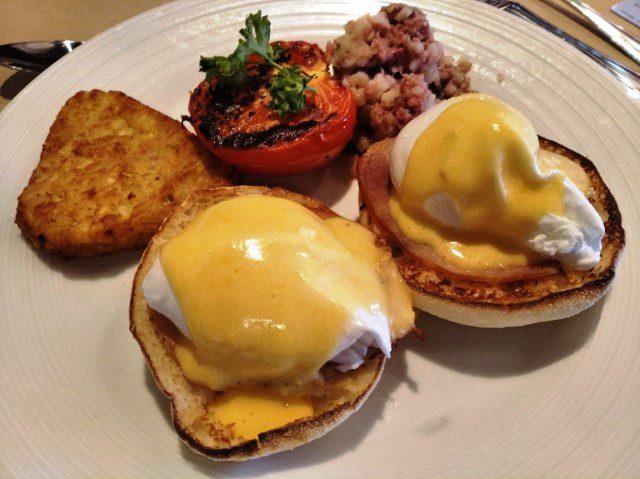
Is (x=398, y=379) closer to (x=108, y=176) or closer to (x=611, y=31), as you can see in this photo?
(x=108, y=176)

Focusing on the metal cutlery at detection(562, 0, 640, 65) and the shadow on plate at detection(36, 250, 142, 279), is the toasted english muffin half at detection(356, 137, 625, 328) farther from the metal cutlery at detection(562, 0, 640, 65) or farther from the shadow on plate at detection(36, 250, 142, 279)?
the metal cutlery at detection(562, 0, 640, 65)

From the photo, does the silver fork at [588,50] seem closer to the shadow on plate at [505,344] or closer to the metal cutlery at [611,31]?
the metal cutlery at [611,31]

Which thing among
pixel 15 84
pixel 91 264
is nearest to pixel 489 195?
pixel 91 264

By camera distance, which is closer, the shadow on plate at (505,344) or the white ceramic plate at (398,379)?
the white ceramic plate at (398,379)

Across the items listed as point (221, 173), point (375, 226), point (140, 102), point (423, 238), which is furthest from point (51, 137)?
point (423, 238)

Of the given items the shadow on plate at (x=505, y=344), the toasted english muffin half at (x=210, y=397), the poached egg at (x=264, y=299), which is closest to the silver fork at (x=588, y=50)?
the shadow on plate at (x=505, y=344)
